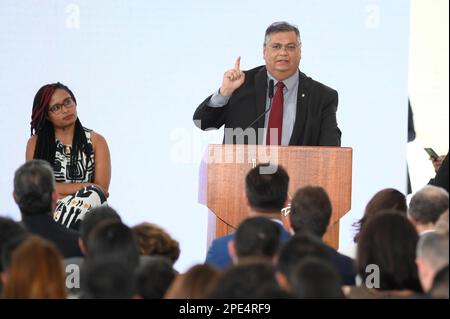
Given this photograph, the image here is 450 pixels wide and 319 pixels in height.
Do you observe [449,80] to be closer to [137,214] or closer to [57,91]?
[137,214]

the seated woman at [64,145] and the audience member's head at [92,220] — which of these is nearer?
the audience member's head at [92,220]

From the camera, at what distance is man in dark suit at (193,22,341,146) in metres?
5.30

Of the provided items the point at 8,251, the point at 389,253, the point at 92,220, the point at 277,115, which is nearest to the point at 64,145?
the point at 277,115

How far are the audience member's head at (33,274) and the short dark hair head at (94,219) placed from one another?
846 millimetres

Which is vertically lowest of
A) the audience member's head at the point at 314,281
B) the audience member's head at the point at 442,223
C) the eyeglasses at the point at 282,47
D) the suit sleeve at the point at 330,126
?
the audience member's head at the point at 314,281

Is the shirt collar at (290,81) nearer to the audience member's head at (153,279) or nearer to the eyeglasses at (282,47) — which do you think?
the eyeglasses at (282,47)

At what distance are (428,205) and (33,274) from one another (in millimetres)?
1862

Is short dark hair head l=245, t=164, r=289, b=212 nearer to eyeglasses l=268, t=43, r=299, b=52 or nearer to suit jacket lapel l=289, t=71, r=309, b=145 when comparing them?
suit jacket lapel l=289, t=71, r=309, b=145

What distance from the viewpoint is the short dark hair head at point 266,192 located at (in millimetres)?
4137

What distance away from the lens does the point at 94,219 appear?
3836mm

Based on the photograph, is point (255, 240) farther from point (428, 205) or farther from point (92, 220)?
point (428, 205)

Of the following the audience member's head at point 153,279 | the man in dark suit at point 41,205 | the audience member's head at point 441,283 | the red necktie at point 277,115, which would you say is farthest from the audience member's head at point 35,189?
the audience member's head at point 441,283
